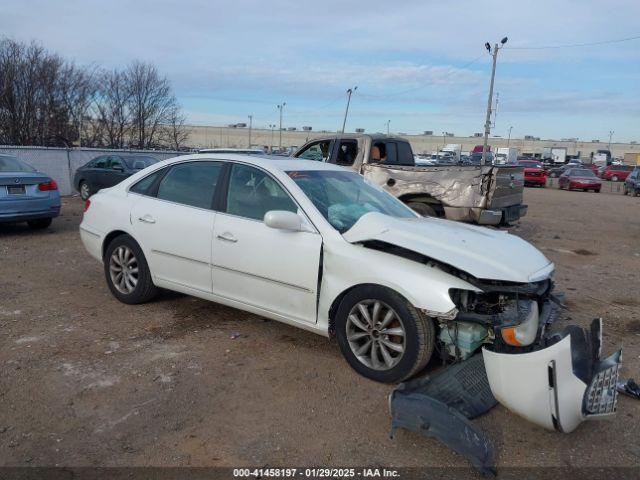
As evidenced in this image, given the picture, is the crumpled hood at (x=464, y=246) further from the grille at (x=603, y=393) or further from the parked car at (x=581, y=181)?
the parked car at (x=581, y=181)

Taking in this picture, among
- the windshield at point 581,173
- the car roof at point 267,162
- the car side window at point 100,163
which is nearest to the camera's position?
the car roof at point 267,162

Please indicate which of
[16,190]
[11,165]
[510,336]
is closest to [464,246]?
[510,336]

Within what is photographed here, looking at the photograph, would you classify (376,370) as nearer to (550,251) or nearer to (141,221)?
(141,221)

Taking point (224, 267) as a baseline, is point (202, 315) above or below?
below

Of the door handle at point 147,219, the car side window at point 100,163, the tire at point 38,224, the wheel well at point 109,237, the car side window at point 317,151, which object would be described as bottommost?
the tire at point 38,224

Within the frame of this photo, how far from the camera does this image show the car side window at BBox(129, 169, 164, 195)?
17.4ft

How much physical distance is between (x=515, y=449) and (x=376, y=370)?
1.05 m

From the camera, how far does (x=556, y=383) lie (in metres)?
2.88

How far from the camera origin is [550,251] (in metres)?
9.64

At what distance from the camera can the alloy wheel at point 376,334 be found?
12.1ft

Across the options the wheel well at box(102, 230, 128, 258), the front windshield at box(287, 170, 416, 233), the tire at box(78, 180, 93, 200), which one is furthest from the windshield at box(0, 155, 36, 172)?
the front windshield at box(287, 170, 416, 233)

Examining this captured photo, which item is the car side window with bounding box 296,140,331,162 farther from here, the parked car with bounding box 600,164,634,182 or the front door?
the parked car with bounding box 600,164,634,182

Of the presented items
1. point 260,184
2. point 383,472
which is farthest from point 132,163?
point 383,472

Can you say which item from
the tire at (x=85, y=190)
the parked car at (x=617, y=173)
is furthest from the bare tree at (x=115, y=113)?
the parked car at (x=617, y=173)
